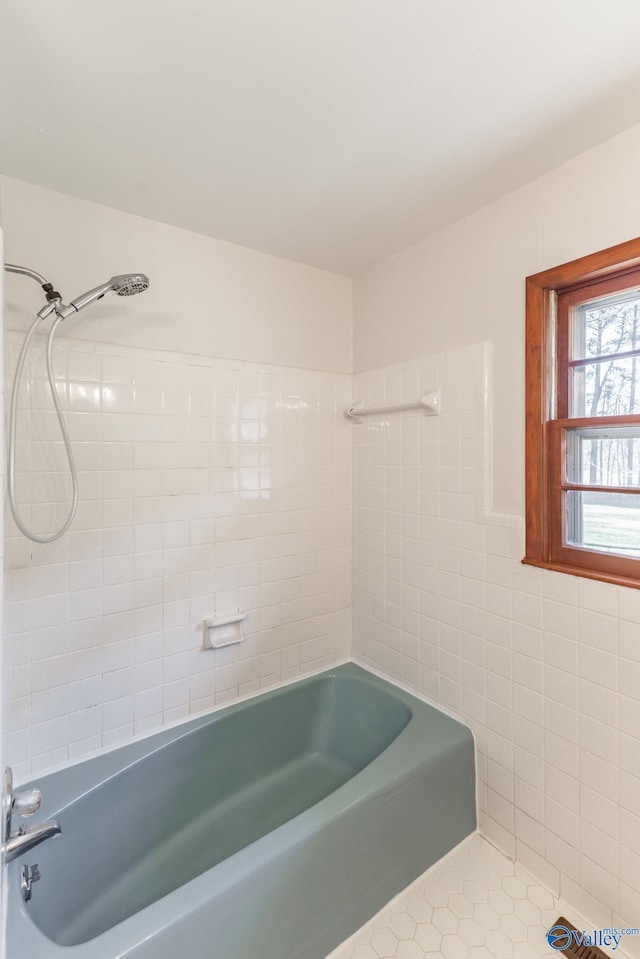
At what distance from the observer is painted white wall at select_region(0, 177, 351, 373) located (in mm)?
1481

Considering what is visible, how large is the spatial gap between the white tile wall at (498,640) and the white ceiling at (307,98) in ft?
2.18

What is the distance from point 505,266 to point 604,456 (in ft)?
2.49

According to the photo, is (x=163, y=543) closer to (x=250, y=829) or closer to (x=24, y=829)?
(x=24, y=829)

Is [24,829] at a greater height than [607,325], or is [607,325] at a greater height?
[607,325]

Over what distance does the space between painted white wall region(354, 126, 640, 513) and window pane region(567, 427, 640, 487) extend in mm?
165

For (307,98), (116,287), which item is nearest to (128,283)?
(116,287)

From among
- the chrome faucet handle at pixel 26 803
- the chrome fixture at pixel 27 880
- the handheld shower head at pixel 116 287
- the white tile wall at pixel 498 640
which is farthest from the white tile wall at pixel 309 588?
the chrome faucet handle at pixel 26 803

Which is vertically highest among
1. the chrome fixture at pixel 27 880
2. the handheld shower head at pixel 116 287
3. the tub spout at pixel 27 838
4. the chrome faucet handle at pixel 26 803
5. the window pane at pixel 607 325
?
the handheld shower head at pixel 116 287

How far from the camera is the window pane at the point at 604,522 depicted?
1.33 m

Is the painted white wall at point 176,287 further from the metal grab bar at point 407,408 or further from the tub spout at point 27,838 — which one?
the tub spout at point 27,838

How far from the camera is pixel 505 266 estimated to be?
61.9 inches

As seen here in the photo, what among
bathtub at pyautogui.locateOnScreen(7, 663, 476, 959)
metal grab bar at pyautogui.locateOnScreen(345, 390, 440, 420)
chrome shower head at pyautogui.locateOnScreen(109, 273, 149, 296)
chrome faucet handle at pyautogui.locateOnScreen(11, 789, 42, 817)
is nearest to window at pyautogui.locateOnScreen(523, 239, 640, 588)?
metal grab bar at pyautogui.locateOnScreen(345, 390, 440, 420)

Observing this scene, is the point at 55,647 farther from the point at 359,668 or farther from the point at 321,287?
the point at 321,287

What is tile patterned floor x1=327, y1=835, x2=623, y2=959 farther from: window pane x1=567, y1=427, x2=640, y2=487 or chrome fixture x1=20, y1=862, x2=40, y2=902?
window pane x1=567, y1=427, x2=640, y2=487
